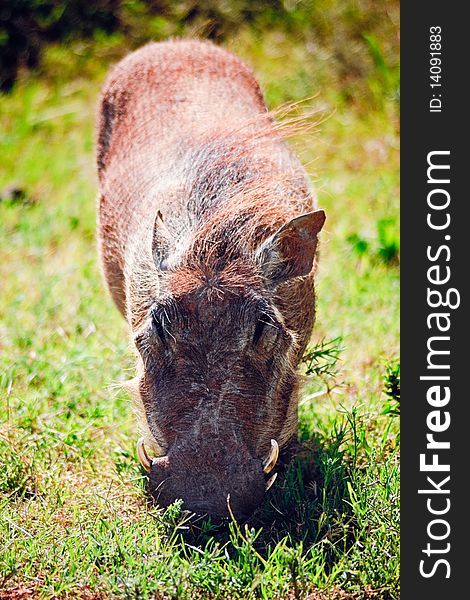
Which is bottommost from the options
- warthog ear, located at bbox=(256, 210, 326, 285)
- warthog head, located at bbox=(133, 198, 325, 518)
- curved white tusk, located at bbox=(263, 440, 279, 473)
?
curved white tusk, located at bbox=(263, 440, 279, 473)

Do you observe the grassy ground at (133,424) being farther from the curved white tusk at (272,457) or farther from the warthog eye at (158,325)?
the warthog eye at (158,325)

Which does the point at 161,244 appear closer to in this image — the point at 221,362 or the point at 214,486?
the point at 221,362

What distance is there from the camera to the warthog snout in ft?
9.74

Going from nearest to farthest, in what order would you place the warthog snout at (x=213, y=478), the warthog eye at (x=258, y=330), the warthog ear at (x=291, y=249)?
the warthog snout at (x=213, y=478)
the warthog eye at (x=258, y=330)
the warthog ear at (x=291, y=249)

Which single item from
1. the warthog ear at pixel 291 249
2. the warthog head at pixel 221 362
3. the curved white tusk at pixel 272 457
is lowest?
the curved white tusk at pixel 272 457

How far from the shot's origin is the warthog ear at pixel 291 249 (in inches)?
131

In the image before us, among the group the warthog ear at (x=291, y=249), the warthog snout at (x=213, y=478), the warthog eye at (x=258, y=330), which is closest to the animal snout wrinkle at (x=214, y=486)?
the warthog snout at (x=213, y=478)

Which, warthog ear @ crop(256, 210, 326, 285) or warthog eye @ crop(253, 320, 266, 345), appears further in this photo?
warthog ear @ crop(256, 210, 326, 285)

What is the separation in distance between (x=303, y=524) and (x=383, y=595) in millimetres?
402

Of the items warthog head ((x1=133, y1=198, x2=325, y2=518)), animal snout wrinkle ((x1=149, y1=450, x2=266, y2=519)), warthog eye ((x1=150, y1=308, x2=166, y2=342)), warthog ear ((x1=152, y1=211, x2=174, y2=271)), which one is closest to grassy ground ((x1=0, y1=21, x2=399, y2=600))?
animal snout wrinkle ((x1=149, y1=450, x2=266, y2=519))

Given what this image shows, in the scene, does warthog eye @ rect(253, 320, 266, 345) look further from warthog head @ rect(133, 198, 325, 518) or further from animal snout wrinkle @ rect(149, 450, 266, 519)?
animal snout wrinkle @ rect(149, 450, 266, 519)

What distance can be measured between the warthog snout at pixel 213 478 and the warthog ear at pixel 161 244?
0.70 m

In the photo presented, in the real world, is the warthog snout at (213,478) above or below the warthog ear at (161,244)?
below

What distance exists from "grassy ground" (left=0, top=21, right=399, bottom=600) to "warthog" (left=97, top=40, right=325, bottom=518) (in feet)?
0.68
